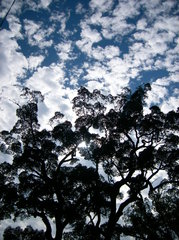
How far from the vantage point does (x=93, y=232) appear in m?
20.4

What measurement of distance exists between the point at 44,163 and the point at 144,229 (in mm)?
10619

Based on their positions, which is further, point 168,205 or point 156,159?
point 156,159

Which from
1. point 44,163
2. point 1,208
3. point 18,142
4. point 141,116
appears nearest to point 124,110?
point 141,116

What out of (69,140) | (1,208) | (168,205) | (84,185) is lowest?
(168,205)

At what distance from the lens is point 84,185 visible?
21.4 meters

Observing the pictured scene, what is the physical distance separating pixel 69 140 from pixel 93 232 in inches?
337

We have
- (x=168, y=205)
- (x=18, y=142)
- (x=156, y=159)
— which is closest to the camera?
(x=168, y=205)

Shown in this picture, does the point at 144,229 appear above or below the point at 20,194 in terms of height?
below

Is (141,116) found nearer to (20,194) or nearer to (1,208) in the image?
(20,194)

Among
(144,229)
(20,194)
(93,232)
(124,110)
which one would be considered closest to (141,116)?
(124,110)

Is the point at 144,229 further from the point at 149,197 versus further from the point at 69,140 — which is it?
the point at 69,140

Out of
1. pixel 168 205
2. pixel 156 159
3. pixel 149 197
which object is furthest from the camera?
pixel 156 159

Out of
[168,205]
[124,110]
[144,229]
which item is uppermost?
[124,110]

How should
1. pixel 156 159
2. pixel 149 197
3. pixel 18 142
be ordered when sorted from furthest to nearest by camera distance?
pixel 18 142 < pixel 156 159 < pixel 149 197
